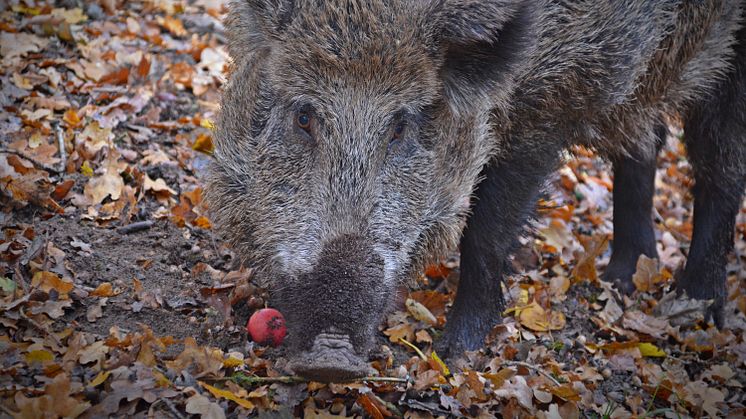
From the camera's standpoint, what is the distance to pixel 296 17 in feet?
13.5

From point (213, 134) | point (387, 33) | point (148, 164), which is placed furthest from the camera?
point (148, 164)

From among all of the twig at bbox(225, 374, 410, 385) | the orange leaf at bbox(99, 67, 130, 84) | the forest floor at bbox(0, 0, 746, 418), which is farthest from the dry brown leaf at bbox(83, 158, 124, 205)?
the twig at bbox(225, 374, 410, 385)

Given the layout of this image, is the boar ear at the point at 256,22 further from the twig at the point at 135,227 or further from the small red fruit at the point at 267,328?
the small red fruit at the point at 267,328

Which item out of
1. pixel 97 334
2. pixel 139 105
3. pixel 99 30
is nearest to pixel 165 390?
pixel 97 334

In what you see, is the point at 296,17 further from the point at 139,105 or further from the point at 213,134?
the point at 139,105

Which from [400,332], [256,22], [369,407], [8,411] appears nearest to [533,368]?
[400,332]

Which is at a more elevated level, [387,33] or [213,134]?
[387,33]

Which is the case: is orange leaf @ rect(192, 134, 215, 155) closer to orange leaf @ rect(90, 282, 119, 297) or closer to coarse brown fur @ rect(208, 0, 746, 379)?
coarse brown fur @ rect(208, 0, 746, 379)

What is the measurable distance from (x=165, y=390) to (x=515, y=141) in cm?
254

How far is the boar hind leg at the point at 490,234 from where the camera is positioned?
5016mm

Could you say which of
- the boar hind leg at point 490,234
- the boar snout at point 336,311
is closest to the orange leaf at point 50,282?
the boar snout at point 336,311

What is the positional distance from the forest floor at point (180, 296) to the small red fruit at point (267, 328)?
7 cm

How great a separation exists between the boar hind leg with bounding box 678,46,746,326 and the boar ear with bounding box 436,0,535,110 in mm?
2302

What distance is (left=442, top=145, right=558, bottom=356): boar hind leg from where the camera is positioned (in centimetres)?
502
